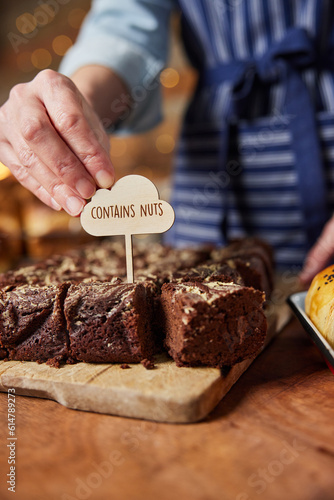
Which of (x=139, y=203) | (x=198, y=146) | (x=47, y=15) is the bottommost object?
(x=139, y=203)

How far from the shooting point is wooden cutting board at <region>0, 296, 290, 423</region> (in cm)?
122

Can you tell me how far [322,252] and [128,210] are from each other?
967 mm

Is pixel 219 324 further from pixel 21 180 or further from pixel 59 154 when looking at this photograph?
pixel 21 180

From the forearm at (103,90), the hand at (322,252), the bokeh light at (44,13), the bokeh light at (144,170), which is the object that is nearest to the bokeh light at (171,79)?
the bokeh light at (144,170)

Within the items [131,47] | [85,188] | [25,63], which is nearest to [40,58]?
[25,63]

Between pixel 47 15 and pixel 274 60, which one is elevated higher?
pixel 47 15

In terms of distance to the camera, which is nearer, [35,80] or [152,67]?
[35,80]

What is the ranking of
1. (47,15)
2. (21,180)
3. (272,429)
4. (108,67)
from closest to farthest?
(272,429) → (21,180) → (108,67) → (47,15)

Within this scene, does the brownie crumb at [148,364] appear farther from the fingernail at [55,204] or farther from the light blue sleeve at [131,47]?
the light blue sleeve at [131,47]

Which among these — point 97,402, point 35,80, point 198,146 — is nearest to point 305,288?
point 198,146

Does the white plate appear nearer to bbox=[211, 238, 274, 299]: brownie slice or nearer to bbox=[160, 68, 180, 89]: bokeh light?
bbox=[211, 238, 274, 299]: brownie slice

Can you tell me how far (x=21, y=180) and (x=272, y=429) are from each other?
1.20 meters

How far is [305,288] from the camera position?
2252 mm

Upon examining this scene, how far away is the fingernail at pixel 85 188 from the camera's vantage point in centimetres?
147
